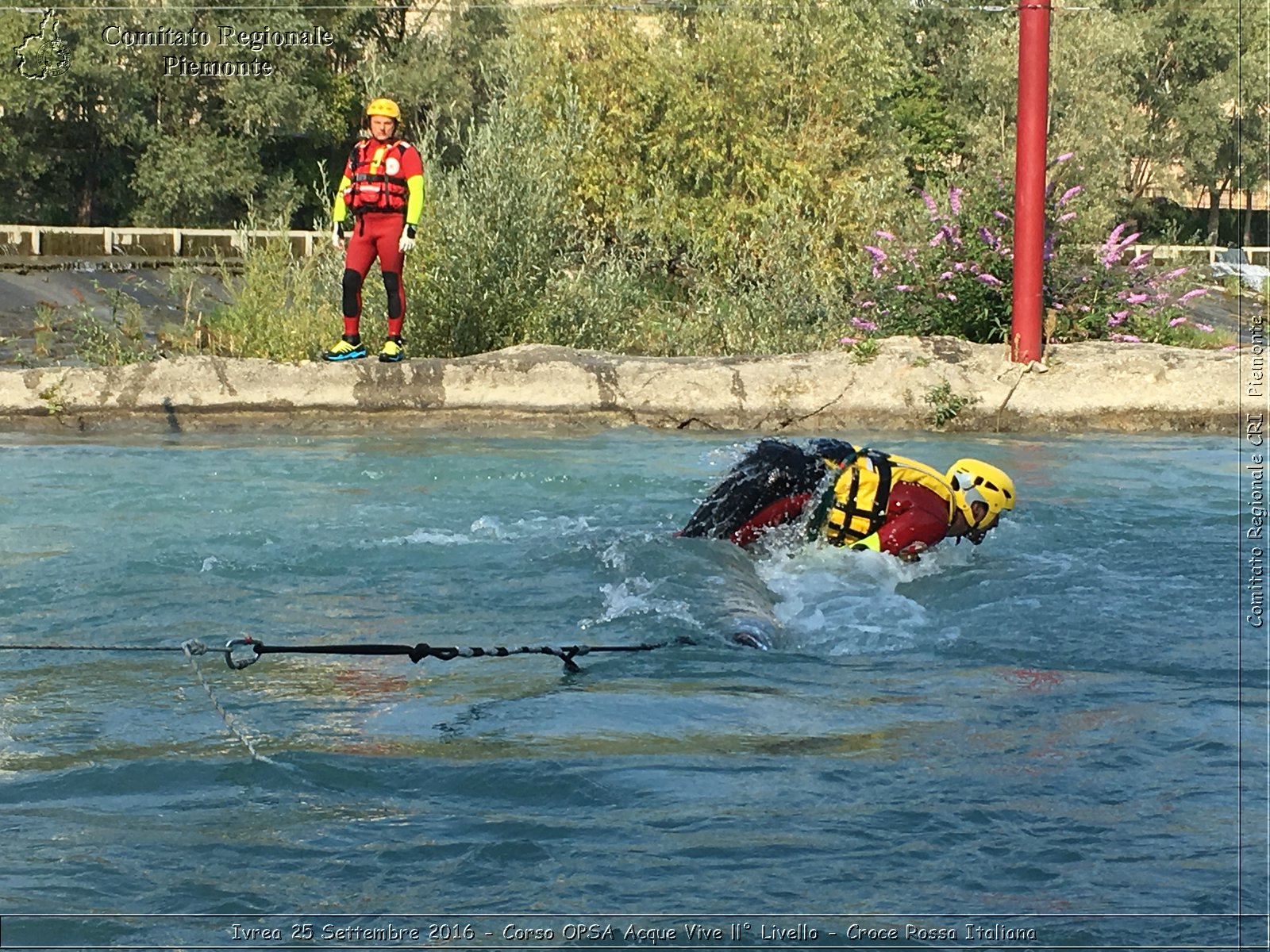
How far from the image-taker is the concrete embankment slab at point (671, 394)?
13500 mm

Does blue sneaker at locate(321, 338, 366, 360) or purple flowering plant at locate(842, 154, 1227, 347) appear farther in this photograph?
purple flowering plant at locate(842, 154, 1227, 347)

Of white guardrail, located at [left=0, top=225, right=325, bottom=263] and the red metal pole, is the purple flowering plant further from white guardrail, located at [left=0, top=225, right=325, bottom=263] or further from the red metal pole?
white guardrail, located at [left=0, top=225, right=325, bottom=263]

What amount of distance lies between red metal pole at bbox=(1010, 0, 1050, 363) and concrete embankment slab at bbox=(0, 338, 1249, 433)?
12.9 inches

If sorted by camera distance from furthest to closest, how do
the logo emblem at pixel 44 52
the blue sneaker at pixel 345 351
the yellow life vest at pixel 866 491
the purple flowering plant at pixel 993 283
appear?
the logo emblem at pixel 44 52
the purple flowering plant at pixel 993 283
the blue sneaker at pixel 345 351
the yellow life vest at pixel 866 491

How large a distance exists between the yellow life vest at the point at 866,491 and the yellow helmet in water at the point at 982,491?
0.36 metres

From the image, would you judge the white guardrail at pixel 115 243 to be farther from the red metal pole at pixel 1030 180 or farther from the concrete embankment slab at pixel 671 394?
the red metal pole at pixel 1030 180

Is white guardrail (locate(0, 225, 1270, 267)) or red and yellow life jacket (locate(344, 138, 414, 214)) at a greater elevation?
red and yellow life jacket (locate(344, 138, 414, 214))

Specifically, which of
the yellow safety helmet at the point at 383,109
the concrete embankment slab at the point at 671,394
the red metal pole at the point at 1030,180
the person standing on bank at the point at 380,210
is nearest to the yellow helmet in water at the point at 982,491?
the concrete embankment slab at the point at 671,394

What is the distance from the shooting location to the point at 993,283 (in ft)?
48.8

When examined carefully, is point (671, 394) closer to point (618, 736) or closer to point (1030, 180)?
point (1030, 180)

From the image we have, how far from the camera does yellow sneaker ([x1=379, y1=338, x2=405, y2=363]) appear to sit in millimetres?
13607

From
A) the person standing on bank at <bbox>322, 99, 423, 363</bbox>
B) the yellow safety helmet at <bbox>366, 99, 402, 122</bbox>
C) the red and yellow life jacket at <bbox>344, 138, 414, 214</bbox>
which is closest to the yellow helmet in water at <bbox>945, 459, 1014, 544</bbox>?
the person standing on bank at <bbox>322, 99, 423, 363</bbox>

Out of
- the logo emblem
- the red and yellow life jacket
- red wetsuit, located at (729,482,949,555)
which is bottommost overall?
red wetsuit, located at (729,482,949,555)

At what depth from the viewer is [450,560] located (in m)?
9.07
